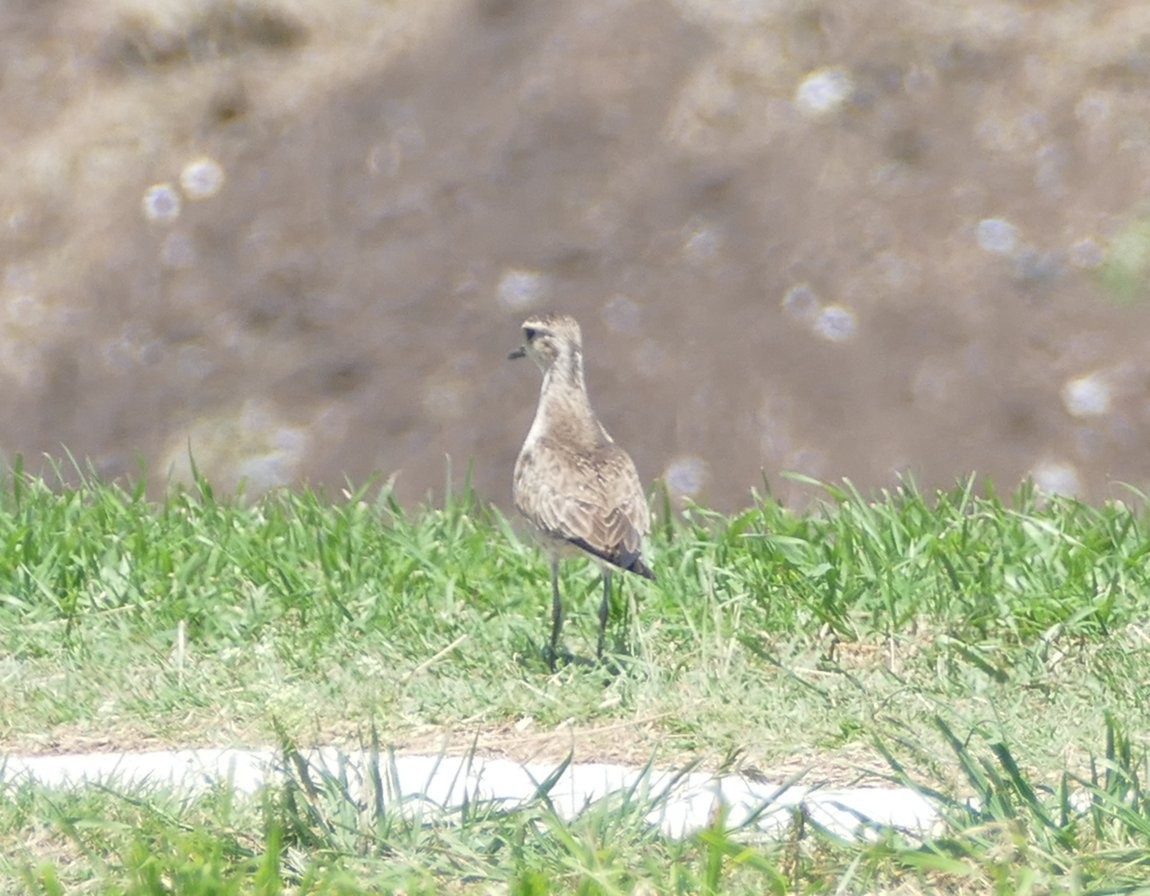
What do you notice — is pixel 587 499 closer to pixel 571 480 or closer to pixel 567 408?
pixel 571 480

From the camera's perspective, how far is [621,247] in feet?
26.8

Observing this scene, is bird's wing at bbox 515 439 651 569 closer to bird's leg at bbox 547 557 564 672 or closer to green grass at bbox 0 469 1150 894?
bird's leg at bbox 547 557 564 672

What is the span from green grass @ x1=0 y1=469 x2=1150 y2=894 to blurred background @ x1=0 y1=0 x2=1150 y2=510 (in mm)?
410

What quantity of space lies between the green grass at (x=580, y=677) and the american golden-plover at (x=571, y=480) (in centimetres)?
29

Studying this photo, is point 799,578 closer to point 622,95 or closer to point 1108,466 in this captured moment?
point 1108,466

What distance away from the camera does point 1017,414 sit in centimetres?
775

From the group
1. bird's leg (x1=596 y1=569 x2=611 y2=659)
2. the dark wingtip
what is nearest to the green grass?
bird's leg (x1=596 y1=569 x2=611 y2=659)

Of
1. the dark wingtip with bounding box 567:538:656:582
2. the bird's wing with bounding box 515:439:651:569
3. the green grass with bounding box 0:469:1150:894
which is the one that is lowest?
the green grass with bounding box 0:469:1150:894

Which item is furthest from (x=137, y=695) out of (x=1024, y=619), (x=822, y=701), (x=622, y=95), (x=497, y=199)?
(x=622, y=95)

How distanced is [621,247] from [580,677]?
295 cm

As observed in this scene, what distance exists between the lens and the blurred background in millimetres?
7809

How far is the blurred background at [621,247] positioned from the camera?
7809 mm

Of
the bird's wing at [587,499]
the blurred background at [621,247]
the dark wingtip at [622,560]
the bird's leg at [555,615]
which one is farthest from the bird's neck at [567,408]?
the blurred background at [621,247]

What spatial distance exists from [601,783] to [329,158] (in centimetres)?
447
